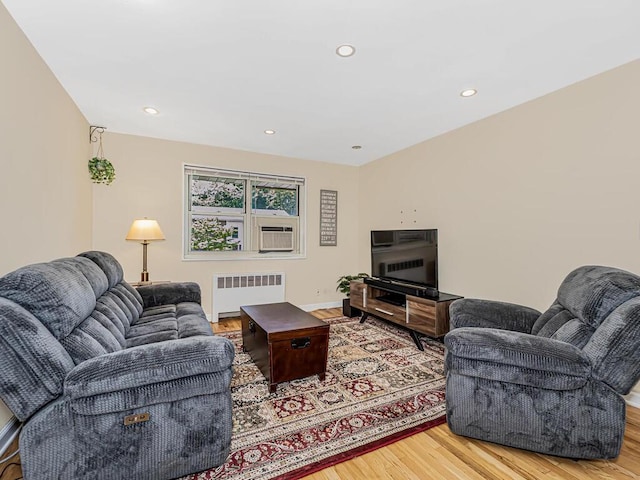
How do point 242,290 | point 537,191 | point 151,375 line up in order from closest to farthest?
point 151,375
point 537,191
point 242,290

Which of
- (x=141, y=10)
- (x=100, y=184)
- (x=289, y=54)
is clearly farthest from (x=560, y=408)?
(x=100, y=184)

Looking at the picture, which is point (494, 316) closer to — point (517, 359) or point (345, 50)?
point (517, 359)

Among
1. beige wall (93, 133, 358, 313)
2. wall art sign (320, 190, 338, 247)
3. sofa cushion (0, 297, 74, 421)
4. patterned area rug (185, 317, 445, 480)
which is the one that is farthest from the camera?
wall art sign (320, 190, 338, 247)

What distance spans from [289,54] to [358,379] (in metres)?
2.53

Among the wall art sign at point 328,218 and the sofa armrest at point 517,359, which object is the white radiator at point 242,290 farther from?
the sofa armrest at point 517,359

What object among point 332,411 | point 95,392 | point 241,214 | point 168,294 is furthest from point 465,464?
point 241,214

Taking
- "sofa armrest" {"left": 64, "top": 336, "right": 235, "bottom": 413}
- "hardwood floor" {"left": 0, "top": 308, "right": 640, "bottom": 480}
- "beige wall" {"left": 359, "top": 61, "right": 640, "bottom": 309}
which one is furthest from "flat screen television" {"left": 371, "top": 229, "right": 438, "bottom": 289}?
"sofa armrest" {"left": 64, "top": 336, "right": 235, "bottom": 413}

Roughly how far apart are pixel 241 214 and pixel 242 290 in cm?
111

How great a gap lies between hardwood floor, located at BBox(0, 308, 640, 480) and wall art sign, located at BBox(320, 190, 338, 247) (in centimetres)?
350

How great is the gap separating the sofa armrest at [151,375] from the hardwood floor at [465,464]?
0.70 meters

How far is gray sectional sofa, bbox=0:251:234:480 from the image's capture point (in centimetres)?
127

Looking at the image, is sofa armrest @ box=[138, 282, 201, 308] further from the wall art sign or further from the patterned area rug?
the wall art sign

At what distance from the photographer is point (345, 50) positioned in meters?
2.08

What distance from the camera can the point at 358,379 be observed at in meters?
2.54
